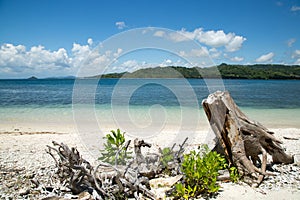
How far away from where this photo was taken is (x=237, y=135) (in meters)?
5.74

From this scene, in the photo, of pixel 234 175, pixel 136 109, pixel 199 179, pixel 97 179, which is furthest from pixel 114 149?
pixel 136 109

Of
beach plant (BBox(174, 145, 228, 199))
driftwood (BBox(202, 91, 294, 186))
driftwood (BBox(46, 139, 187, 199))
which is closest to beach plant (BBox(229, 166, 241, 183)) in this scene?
driftwood (BBox(202, 91, 294, 186))

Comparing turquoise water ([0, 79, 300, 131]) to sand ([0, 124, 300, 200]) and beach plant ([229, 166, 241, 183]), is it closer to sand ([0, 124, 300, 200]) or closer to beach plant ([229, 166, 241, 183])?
sand ([0, 124, 300, 200])

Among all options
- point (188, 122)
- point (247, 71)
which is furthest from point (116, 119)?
point (247, 71)

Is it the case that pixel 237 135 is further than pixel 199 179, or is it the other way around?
pixel 237 135

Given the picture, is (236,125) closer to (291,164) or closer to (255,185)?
(255,185)

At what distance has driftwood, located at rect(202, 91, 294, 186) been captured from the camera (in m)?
5.69

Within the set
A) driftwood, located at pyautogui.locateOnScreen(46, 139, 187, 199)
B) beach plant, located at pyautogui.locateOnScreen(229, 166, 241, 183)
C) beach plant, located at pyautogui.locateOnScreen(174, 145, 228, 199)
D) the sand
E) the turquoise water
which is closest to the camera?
driftwood, located at pyautogui.locateOnScreen(46, 139, 187, 199)

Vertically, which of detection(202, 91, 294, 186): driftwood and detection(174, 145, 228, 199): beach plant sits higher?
detection(202, 91, 294, 186): driftwood

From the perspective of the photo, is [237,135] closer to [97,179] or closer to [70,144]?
[97,179]

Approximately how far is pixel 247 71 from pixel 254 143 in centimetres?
13019

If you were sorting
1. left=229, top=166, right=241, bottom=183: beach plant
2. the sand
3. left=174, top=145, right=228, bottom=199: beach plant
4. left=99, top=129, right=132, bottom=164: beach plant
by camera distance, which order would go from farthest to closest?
left=99, top=129, right=132, bottom=164: beach plant, left=229, top=166, right=241, bottom=183: beach plant, the sand, left=174, top=145, right=228, bottom=199: beach plant

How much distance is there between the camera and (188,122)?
18.2 meters

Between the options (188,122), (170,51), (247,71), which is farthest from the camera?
(247,71)
